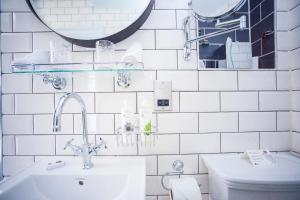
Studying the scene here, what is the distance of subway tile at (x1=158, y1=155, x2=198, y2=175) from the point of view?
90cm

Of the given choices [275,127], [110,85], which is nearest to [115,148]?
[110,85]

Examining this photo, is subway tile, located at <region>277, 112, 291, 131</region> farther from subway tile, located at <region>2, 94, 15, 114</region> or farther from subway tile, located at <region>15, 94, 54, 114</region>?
subway tile, located at <region>2, 94, 15, 114</region>

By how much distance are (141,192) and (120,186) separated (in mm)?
196

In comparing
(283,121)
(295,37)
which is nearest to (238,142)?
(283,121)

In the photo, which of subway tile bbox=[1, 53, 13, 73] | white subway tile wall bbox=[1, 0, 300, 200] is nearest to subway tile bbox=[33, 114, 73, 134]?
white subway tile wall bbox=[1, 0, 300, 200]

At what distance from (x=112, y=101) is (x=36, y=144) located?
436 mm

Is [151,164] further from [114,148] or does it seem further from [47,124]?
[47,124]

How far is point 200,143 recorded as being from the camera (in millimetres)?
905

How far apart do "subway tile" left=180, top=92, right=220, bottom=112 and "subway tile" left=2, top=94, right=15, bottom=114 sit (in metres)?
0.84

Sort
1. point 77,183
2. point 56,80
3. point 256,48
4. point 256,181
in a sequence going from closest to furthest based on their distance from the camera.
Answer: point 256,181, point 77,183, point 56,80, point 256,48

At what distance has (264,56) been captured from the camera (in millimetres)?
941

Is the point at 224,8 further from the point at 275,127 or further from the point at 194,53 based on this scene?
the point at 275,127

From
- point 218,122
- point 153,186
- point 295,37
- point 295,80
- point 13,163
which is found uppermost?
point 295,37

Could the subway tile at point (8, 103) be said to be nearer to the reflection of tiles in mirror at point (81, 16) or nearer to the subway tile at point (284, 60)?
the reflection of tiles in mirror at point (81, 16)
